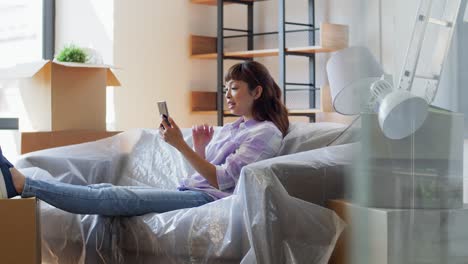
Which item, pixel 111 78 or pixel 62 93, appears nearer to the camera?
pixel 62 93

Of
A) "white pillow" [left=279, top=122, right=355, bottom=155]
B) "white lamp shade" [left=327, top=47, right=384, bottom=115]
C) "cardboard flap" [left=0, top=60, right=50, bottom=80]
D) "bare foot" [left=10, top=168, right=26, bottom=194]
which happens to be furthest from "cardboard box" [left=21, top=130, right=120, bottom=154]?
"white lamp shade" [left=327, top=47, right=384, bottom=115]

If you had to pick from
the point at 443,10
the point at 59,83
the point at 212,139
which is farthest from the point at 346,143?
the point at 59,83

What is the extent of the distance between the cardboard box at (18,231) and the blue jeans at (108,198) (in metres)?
0.20

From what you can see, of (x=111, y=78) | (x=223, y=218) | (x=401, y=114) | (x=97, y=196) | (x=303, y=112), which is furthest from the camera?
(x=303, y=112)

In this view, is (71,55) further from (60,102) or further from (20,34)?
(20,34)

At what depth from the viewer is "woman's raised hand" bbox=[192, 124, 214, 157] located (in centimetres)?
250

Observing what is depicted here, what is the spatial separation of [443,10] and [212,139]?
1548mm

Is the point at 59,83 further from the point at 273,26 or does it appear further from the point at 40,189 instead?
the point at 273,26

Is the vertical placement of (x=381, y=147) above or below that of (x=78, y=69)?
below

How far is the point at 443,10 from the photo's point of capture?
1.08 m

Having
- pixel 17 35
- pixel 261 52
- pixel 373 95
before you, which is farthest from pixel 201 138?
pixel 17 35

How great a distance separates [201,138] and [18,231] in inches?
30.9

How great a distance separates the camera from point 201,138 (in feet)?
8.20

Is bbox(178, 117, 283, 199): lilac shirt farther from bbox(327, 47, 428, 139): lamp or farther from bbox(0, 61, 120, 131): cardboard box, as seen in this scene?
bbox(0, 61, 120, 131): cardboard box
